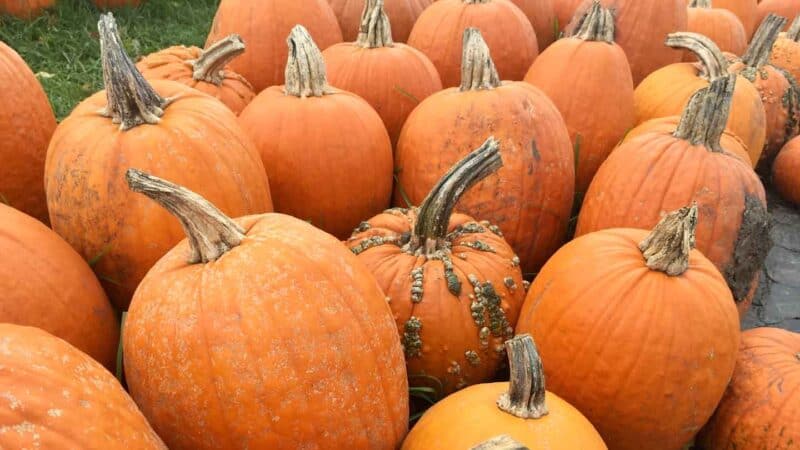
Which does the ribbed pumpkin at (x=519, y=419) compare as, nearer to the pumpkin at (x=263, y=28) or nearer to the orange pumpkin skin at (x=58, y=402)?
the orange pumpkin skin at (x=58, y=402)

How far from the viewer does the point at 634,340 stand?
182 cm

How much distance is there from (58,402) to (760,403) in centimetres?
189

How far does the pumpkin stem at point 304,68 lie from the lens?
2.47 meters

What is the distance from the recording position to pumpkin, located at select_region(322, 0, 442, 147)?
2.94 metres

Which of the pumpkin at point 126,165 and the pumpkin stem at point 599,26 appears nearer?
the pumpkin at point 126,165

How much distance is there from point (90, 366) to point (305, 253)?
1.62 ft

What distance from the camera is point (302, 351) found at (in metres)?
1.45

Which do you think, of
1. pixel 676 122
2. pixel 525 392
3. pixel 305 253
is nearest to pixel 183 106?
pixel 305 253

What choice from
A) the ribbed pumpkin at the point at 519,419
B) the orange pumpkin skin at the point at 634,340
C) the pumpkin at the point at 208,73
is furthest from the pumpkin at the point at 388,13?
the ribbed pumpkin at the point at 519,419

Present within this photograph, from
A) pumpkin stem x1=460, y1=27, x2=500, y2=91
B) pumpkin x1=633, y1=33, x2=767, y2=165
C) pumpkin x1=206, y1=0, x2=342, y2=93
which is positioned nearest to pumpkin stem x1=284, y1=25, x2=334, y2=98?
pumpkin stem x1=460, y1=27, x2=500, y2=91

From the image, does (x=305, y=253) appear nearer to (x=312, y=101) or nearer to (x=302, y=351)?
(x=302, y=351)

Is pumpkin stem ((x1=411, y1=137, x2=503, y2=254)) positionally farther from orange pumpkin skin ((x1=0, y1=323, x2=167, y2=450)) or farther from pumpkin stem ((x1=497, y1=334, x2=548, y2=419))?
orange pumpkin skin ((x1=0, y1=323, x2=167, y2=450))

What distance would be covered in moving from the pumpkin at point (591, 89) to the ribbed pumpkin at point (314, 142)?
870 mm

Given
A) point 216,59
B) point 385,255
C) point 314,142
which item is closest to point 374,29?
point 216,59
